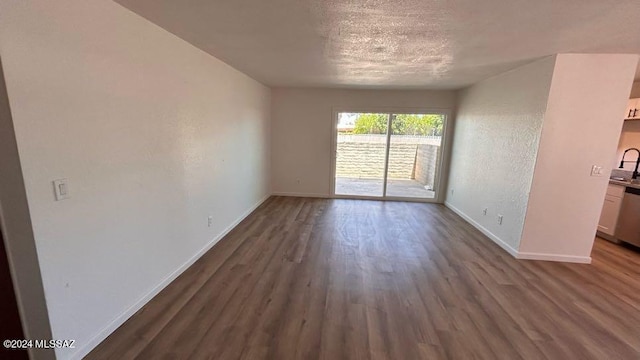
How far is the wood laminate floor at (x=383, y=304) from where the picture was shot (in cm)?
178

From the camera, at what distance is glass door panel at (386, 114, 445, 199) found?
18.0ft

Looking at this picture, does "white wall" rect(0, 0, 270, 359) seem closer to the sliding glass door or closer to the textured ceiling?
the textured ceiling

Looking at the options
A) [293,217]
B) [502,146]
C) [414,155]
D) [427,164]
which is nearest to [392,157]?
[414,155]

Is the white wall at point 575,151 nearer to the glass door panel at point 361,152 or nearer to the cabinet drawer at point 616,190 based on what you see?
the cabinet drawer at point 616,190

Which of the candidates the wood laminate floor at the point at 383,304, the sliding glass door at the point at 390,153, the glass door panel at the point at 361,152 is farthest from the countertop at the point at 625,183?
the glass door panel at the point at 361,152

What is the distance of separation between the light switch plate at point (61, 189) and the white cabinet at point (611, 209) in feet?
19.6

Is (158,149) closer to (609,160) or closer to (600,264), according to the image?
(609,160)

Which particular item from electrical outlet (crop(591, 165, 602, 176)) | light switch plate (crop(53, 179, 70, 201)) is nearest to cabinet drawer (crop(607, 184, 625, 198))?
electrical outlet (crop(591, 165, 602, 176))

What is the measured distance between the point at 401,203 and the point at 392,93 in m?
2.30

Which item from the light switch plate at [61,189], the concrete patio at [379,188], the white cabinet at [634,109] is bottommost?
the concrete patio at [379,188]

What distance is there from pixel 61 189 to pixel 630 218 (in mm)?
5996

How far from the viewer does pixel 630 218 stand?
3480 millimetres

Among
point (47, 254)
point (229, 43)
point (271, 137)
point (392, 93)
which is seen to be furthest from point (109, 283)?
point (392, 93)

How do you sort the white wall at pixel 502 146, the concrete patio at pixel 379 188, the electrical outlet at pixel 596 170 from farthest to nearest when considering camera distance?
the concrete patio at pixel 379 188, the white wall at pixel 502 146, the electrical outlet at pixel 596 170
